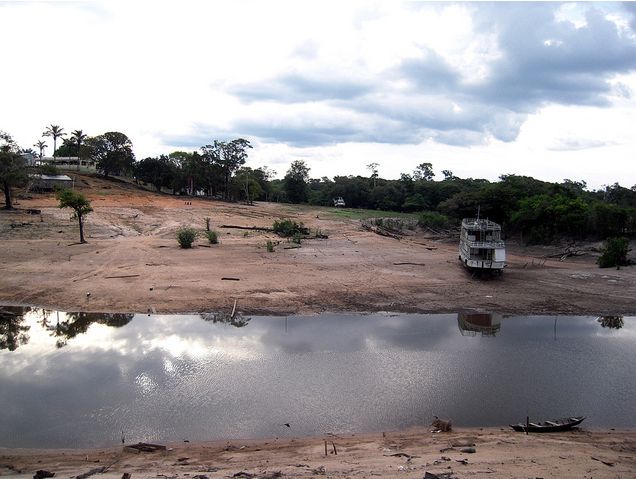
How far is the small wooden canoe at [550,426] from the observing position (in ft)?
36.8

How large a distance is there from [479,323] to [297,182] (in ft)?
183

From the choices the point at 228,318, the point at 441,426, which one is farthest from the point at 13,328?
the point at 441,426

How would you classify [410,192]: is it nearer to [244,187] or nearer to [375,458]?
[244,187]

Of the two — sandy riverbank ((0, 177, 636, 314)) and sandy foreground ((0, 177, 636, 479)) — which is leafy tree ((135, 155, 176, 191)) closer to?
sandy foreground ((0, 177, 636, 479))

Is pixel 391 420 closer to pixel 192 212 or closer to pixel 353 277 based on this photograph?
pixel 353 277

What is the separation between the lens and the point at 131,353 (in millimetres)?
16578

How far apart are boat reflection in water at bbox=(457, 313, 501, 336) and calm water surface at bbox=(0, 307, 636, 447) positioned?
0.11m

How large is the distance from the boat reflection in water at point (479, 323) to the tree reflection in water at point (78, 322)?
46.0 ft

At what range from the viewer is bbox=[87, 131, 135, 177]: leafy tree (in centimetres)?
6506

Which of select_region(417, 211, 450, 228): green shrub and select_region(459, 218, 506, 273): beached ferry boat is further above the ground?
select_region(417, 211, 450, 228): green shrub

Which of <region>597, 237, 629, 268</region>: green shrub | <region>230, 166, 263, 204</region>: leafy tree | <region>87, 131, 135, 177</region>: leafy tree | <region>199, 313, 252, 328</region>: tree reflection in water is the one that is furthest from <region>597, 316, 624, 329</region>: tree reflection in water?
<region>87, 131, 135, 177</region>: leafy tree

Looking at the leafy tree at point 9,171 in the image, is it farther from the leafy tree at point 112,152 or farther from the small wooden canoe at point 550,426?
the small wooden canoe at point 550,426

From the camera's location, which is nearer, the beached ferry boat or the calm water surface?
the calm water surface

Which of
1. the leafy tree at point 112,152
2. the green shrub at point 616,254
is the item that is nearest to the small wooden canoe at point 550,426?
the green shrub at point 616,254
